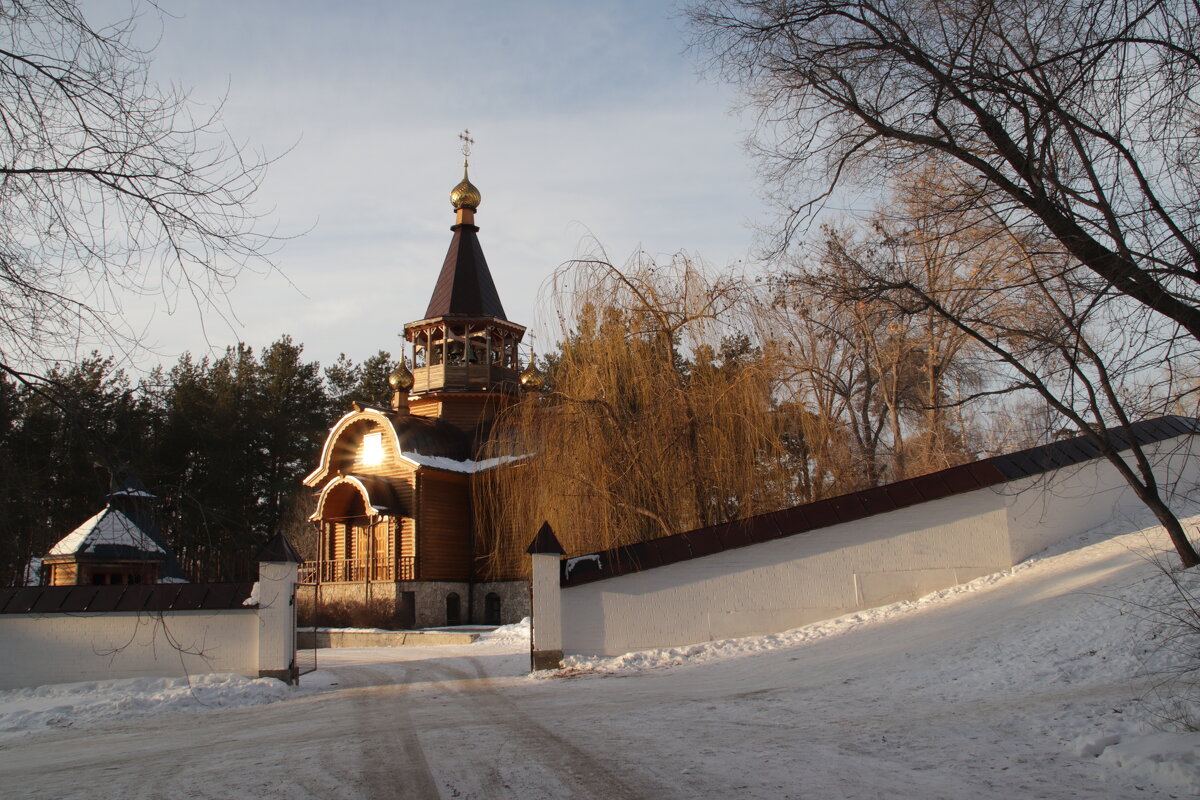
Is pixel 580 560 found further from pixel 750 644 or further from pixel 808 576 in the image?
pixel 808 576

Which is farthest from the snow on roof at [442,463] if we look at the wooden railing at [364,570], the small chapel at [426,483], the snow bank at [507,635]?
the snow bank at [507,635]

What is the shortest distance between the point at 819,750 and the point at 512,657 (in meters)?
10.2

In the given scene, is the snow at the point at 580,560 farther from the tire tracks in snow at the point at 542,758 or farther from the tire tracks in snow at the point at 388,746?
the tire tracks in snow at the point at 388,746

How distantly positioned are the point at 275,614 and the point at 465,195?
23514 mm

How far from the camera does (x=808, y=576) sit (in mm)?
12078

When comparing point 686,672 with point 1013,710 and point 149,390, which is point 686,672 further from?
point 149,390

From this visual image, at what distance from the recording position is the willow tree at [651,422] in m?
13.1

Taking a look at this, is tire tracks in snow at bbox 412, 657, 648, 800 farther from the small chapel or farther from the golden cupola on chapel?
the golden cupola on chapel

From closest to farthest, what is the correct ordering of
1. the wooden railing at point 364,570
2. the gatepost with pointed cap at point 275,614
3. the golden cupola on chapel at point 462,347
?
the gatepost with pointed cap at point 275,614 → the wooden railing at point 364,570 → the golden cupola on chapel at point 462,347

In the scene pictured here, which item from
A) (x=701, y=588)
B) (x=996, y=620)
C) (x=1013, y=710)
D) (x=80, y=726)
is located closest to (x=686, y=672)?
(x=701, y=588)

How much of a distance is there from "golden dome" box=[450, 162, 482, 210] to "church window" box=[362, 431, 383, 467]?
10.8m

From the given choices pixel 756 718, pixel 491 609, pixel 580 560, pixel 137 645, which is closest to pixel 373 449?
pixel 491 609

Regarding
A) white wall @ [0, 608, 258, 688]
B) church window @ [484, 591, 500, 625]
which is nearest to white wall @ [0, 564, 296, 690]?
white wall @ [0, 608, 258, 688]

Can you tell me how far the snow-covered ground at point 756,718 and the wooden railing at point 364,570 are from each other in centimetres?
1248
